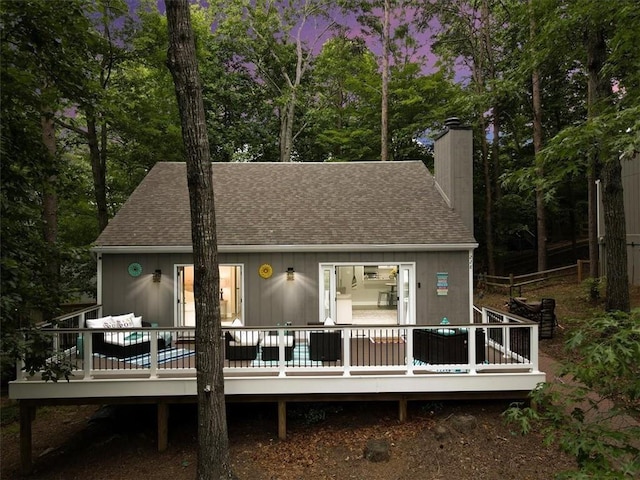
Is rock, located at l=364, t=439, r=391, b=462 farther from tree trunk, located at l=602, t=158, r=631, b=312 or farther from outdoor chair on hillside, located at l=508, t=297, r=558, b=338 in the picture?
tree trunk, located at l=602, t=158, r=631, b=312

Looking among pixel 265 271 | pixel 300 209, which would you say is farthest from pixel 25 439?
pixel 300 209

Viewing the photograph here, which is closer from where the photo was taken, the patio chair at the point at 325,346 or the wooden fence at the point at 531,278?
the patio chair at the point at 325,346

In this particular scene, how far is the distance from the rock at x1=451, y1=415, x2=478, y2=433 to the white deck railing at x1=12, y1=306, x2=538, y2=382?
2.44 ft

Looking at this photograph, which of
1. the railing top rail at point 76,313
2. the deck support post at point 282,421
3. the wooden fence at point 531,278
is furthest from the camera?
the wooden fence at point 531,278

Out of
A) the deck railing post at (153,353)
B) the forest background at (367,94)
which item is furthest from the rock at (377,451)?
the forest background at (367,94)

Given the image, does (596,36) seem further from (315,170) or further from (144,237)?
(144,237)

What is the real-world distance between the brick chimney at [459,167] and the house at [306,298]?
0.12ft

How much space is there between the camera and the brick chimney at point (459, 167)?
10109 mm

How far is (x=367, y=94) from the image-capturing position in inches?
810

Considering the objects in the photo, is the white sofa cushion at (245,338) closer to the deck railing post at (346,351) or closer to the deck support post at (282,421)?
the deck support post at (282,421)

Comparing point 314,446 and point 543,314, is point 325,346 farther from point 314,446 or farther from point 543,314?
point 543,314

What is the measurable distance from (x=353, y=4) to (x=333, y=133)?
6.27 metres

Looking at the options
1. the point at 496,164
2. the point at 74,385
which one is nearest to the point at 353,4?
the point at 496,164

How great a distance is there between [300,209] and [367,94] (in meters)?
12.6
